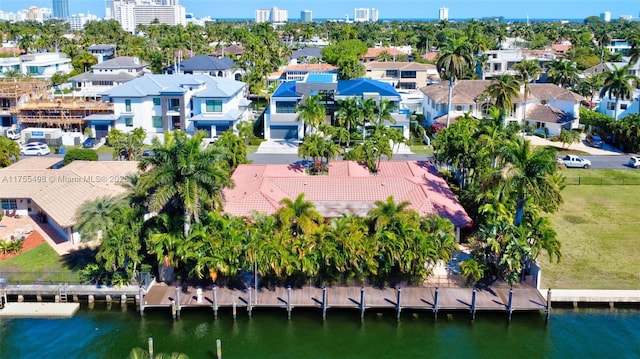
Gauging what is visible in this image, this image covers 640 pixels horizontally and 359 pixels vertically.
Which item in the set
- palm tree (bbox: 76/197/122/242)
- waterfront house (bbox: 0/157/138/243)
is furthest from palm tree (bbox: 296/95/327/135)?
palm tree (bbox: 76/197/122/242)

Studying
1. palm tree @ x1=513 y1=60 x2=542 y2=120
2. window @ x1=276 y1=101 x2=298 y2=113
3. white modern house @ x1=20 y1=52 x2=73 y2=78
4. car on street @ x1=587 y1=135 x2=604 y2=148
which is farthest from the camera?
white modern house @ x1=20 y1=52 x2=73 y2=78

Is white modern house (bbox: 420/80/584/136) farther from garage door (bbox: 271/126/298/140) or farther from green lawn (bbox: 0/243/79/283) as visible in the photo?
green lawn (bbox: 0/243/79/283)

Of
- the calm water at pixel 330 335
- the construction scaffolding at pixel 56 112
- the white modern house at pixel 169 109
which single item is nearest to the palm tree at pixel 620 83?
the white modern house at pixel 169 109

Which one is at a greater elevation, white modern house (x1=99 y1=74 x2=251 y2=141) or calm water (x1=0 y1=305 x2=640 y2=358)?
white modern house (x1=99 y1=74 x2=251 y2=141)

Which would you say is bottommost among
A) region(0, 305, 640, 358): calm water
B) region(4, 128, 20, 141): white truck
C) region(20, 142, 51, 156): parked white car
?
region(0, 305, 640, 358): calm water

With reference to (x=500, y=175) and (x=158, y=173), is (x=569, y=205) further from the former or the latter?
(x=158, y=173)

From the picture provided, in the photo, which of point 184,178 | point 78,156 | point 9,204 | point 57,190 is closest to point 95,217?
point 184,178
